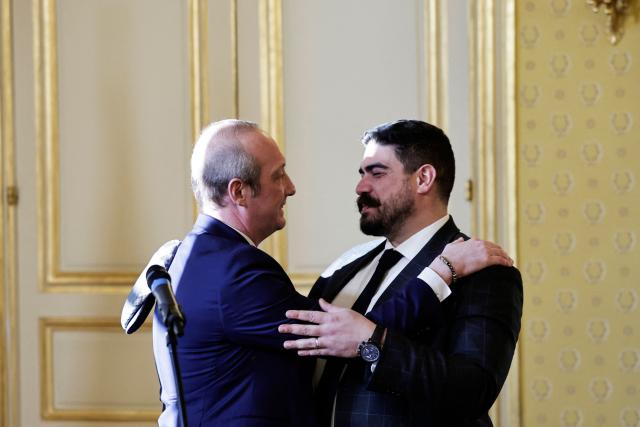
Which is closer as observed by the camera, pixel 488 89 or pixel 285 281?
pixel 285 281

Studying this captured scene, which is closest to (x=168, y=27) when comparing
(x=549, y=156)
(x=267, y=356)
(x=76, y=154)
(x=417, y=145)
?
(x=76, y=154)

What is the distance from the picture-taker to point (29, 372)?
450cm

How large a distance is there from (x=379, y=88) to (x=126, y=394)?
1801 millimetres

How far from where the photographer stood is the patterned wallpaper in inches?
152

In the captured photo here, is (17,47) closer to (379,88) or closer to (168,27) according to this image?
(168,27)

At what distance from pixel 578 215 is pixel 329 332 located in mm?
2118

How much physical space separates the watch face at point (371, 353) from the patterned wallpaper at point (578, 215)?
2.02m

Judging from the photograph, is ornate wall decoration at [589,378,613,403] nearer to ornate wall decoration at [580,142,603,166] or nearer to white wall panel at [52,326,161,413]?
ornate wall decoration at [580,142,603,166]

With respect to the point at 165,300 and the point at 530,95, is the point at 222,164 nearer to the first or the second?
the point at 165,300

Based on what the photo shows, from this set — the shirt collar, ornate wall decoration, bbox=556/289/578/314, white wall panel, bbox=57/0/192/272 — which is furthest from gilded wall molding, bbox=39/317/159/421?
the shirt collar

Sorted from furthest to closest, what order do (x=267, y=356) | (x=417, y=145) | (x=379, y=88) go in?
(x=379, y=88) < (x=417, y=145) < (x=267, y=356)

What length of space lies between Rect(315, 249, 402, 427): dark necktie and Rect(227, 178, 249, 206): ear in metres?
0.39

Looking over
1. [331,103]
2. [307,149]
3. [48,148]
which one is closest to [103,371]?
[48,148]

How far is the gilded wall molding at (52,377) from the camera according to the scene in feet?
14.4
